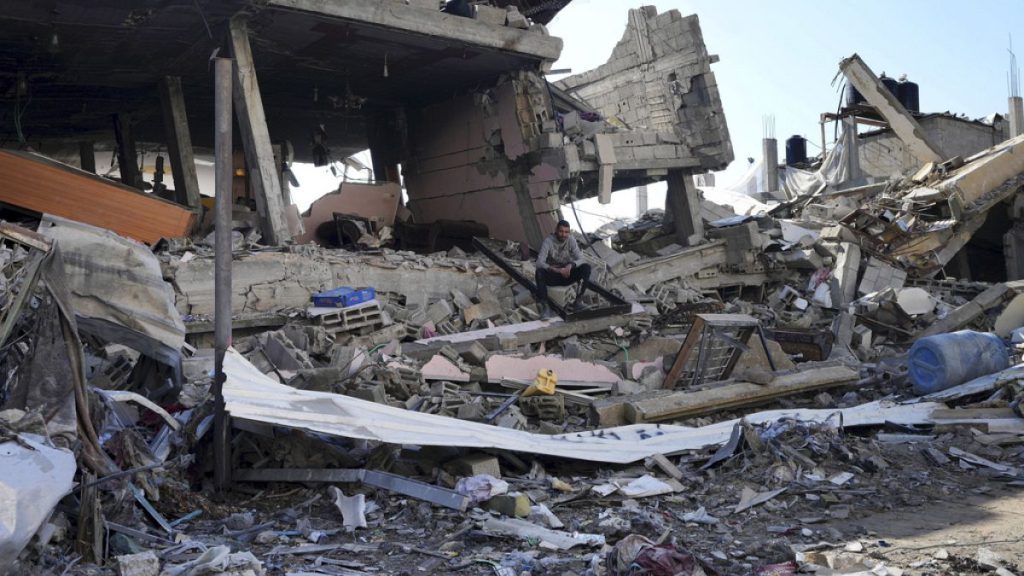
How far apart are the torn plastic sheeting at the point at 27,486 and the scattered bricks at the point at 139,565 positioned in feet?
1.32

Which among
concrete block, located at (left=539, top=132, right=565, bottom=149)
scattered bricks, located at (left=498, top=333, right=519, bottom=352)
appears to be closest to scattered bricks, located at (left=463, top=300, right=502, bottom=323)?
scattered bricks, located at (left=498, top=333, right=519, bottom=352)

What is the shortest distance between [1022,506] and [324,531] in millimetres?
4206

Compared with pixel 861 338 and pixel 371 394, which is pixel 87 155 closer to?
pixel 371 394

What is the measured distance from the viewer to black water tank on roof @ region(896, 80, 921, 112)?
1082 inches

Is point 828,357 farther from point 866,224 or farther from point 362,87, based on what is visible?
point 362,87

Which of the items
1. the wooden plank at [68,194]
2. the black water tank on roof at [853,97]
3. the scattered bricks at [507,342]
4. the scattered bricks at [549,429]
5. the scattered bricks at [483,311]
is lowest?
the scattered bricks at [549,429]

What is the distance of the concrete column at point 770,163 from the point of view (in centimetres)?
2995

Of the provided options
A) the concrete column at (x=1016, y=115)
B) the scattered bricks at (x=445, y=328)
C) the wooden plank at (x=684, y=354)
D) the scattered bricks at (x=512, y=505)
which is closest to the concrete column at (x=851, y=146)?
the concrete column at (x=1016, y=115)

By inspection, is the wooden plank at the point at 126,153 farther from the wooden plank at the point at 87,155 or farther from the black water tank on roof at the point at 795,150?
the black water tank on roof at the point at 795,150

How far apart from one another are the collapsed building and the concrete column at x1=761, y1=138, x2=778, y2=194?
22.7 feet

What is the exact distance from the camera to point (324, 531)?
5.44 meters

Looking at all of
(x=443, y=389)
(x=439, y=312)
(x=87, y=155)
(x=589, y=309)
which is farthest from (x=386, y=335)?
(x=87, y=155)

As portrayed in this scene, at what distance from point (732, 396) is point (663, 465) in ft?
7.59

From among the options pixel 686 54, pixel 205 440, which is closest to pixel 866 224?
pixel 686 54
